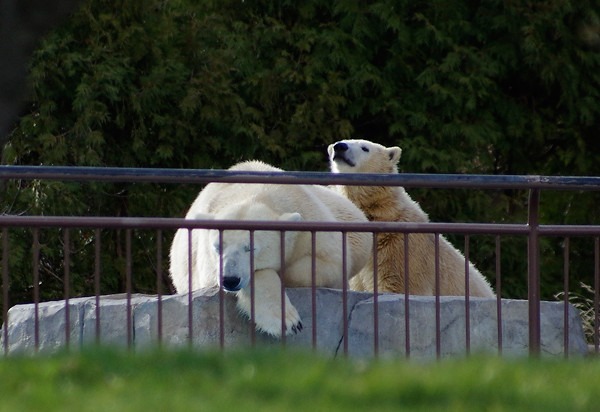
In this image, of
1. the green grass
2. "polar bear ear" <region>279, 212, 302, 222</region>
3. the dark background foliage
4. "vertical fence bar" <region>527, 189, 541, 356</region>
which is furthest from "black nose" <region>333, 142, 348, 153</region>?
the green grass

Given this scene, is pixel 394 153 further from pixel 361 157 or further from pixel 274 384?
pixel 274 384

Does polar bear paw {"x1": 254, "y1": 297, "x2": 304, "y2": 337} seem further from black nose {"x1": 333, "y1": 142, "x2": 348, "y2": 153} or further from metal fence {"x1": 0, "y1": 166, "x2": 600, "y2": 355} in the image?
black nose {"x1": 333, "y1": 142, "x2": 348, "y2": 153}

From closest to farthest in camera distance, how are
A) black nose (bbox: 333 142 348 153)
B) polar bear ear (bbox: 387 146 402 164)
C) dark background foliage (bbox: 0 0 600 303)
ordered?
1. black nose (bbox: 333 142 348 153)
2. polar bear ear (bbox: 387 146 402 164)
3. dark background foliage (bbox: 0 0 600 303)

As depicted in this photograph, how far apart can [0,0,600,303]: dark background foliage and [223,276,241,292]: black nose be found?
22.0 ft

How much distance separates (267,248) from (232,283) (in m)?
0.54

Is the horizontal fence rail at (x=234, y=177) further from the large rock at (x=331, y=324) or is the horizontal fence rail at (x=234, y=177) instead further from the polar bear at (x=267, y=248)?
the large rock at (x=331, y=324)

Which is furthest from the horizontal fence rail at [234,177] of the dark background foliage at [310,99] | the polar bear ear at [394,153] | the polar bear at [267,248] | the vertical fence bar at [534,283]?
the dark background foliage at [310,99]

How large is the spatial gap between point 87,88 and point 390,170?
13.5ft

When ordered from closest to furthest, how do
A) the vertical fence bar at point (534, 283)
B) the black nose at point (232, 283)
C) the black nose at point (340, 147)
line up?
the vertical fence bar at point (534, 283)
the black nose at point (232, 283)
the black nose at point (340, 147)

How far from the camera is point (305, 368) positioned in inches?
157

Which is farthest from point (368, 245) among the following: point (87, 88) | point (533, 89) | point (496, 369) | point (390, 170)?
point (533, 89)

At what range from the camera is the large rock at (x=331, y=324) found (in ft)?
21.0

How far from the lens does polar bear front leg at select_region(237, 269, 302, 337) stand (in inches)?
243

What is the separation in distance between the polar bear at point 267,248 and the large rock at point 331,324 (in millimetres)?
206
